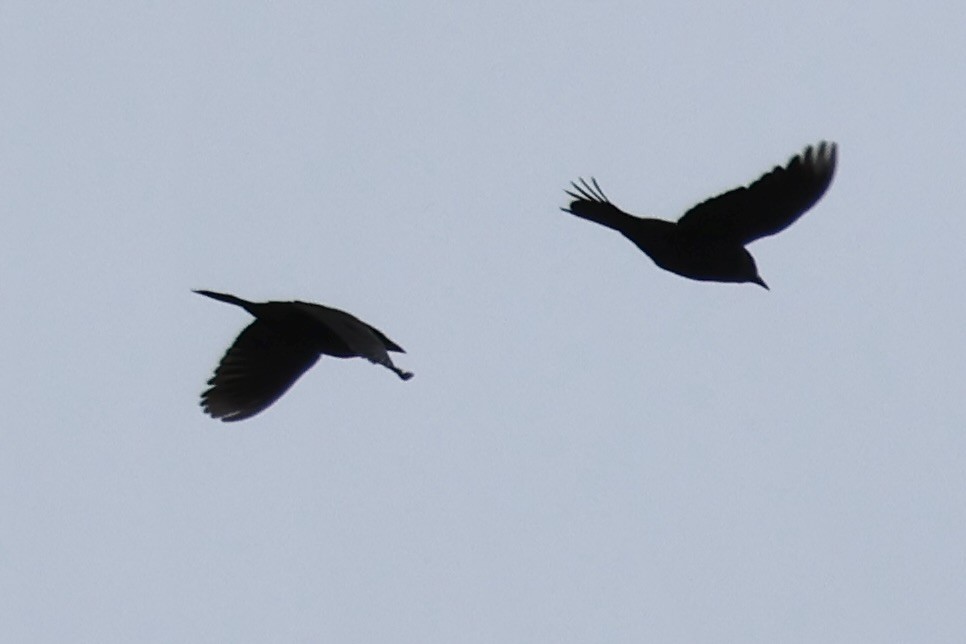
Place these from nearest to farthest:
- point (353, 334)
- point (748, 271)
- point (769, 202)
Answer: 1. point (353, 334)
2. point (769, 202)
3. point (748, 271)

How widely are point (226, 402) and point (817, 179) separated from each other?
3.88 meters

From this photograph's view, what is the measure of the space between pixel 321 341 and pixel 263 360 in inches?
17.3

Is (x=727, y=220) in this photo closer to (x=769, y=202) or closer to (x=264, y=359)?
(x=769, y=202)

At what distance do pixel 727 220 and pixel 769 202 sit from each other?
33cm

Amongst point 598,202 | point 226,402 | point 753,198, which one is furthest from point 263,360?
point 753,198

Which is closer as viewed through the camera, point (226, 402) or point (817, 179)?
point (817, 179)

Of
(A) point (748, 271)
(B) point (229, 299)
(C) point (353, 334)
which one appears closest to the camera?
(C) point (353, 334)

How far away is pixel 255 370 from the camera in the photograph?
14.2 m

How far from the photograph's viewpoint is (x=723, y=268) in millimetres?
14070

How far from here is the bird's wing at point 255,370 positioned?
14188 mm

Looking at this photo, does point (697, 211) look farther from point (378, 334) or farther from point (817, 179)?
point (378, 334)

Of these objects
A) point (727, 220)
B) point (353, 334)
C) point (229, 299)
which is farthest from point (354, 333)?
point (727, 220)

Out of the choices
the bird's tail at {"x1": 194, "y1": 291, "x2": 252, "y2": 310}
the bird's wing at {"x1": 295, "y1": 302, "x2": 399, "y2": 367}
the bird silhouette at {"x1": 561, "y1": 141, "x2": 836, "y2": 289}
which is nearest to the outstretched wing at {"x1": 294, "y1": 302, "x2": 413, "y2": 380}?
the bird's wing at {"x1": 295, "y1": 302, "x2": 399, "y2": 367}

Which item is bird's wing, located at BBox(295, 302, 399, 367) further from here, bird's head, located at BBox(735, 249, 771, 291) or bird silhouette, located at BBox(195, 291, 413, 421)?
bird's head, located at BBox(735, 249, 771, 291)
